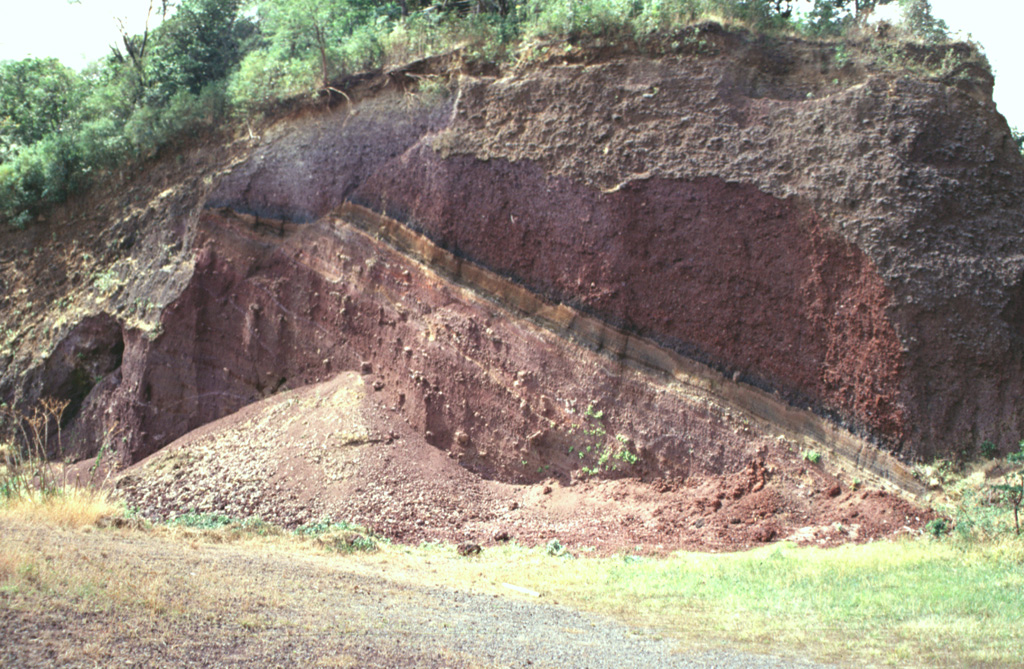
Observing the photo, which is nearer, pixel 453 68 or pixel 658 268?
pixel 658 268

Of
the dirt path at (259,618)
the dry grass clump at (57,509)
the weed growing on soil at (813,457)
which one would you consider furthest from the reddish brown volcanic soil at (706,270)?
the dry grass clump at (57,509)

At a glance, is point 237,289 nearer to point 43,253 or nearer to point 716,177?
point 43,253

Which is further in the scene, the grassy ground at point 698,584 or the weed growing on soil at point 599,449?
the weed growing on soil at point 599,449

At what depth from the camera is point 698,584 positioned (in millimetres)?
8086

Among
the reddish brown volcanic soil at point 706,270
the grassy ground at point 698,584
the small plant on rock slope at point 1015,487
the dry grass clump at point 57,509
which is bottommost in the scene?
the dry grass clump at point 57,509

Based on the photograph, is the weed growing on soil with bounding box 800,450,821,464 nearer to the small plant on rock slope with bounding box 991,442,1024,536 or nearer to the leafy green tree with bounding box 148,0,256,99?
the small plant on rock slope with bounding box 991,442,1024,536

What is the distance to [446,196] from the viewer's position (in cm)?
1298

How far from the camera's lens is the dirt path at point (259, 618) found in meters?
4.65

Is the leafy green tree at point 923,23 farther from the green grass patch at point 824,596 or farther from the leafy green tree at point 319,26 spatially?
the leafy green tree at point 319,26

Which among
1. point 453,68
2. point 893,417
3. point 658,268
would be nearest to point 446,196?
point 453,68

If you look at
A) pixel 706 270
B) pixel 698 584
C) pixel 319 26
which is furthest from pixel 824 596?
pixel 319 26

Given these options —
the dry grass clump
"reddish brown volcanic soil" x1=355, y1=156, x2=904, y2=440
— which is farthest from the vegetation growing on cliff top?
the dry grass clump

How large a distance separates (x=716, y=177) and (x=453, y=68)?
4783 millimetres

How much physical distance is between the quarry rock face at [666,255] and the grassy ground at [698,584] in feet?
6.86
